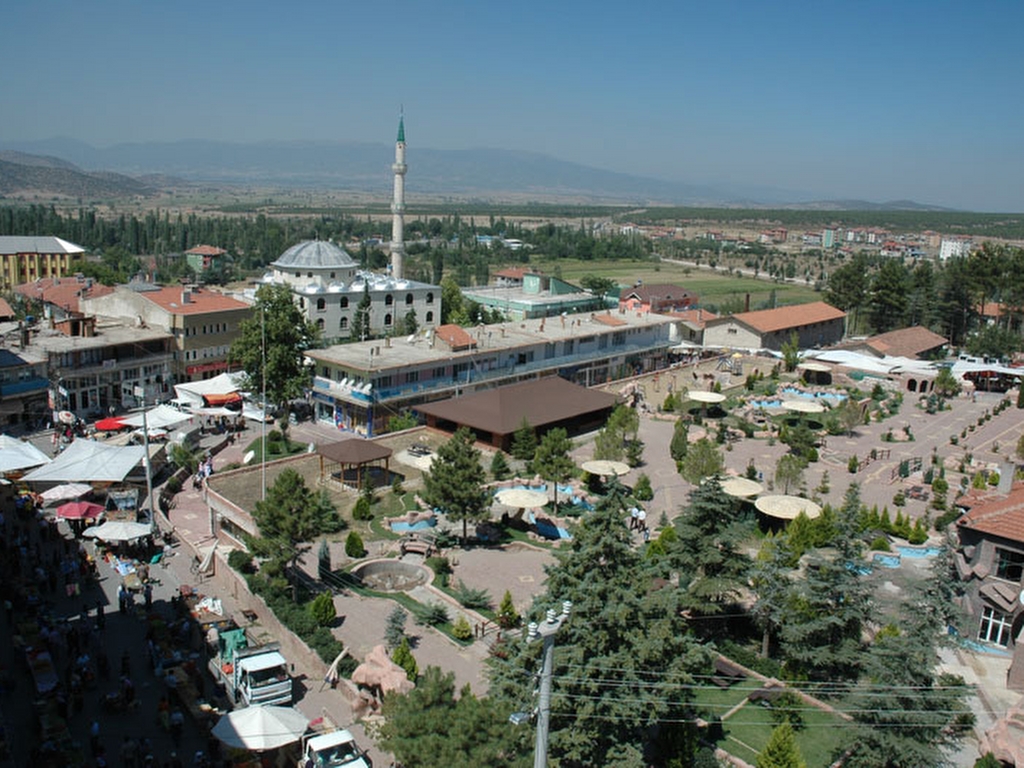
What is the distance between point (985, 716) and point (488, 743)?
11.4 metres

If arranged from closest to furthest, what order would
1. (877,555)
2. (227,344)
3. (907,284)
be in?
(877,555) < (227,344) < (907,284)

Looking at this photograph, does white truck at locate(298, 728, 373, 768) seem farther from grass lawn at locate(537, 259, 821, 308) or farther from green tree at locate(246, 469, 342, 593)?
grass lawn at locate(537, 259, 821, 308)

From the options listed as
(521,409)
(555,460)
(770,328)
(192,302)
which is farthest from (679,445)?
(770,328)

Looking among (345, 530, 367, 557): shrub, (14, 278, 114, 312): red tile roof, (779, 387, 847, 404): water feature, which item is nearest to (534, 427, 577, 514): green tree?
(345, 530, 367, 557): shrub

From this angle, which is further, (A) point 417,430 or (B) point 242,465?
(A) point 417,430

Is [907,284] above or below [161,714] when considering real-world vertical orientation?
above

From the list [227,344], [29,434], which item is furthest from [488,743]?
[227,344]

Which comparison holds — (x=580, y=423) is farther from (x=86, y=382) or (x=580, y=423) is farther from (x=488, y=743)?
(x=488, y=743)

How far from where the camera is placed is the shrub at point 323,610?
69.9 ft

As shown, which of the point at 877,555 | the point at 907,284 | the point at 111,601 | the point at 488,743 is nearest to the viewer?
the point at 488,743

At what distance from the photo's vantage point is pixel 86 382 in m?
41.5

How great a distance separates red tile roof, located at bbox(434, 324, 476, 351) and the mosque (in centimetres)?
1229

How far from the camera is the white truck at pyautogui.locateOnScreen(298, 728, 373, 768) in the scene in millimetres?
15672

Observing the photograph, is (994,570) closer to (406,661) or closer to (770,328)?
(406,661)
